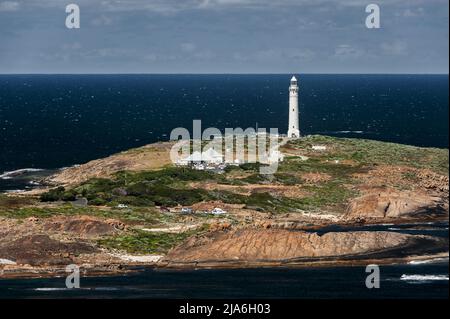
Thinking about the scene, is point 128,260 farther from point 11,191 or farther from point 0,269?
point 11,191

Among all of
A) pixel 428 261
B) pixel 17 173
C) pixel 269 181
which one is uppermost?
pixel 17 173

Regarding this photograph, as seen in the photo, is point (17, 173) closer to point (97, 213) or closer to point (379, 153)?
point (97, 213)

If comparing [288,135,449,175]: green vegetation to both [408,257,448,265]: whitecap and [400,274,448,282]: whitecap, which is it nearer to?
[408,257,448,265]: whitecap

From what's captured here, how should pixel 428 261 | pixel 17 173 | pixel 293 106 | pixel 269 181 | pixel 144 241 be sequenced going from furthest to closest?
1. pixel 293 106
2. pixel 17 173
3. pixel 269 181
4. pixel 144 241
5. pixel 428 261

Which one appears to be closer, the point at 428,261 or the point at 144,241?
the point at 428,261

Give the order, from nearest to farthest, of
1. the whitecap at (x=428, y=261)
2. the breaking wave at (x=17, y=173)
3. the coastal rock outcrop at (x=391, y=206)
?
the whitecap at (x=428, y=261) → the coastal rock outcrop at (x=391, y=206) → the breaking wave at (x=17, y=173)

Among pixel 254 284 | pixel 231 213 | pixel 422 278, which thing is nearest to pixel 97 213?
pixel 231 213


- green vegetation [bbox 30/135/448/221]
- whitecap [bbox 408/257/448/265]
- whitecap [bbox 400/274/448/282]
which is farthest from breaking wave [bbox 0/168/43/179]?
whitecap [bbox 400/274/448/282]

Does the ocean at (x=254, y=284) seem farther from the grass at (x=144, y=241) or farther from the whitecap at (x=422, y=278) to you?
the grass at (x=144, y=241)

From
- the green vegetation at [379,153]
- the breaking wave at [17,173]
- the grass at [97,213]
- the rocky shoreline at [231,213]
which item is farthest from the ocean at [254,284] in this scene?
the breaking wave at [17,173]
